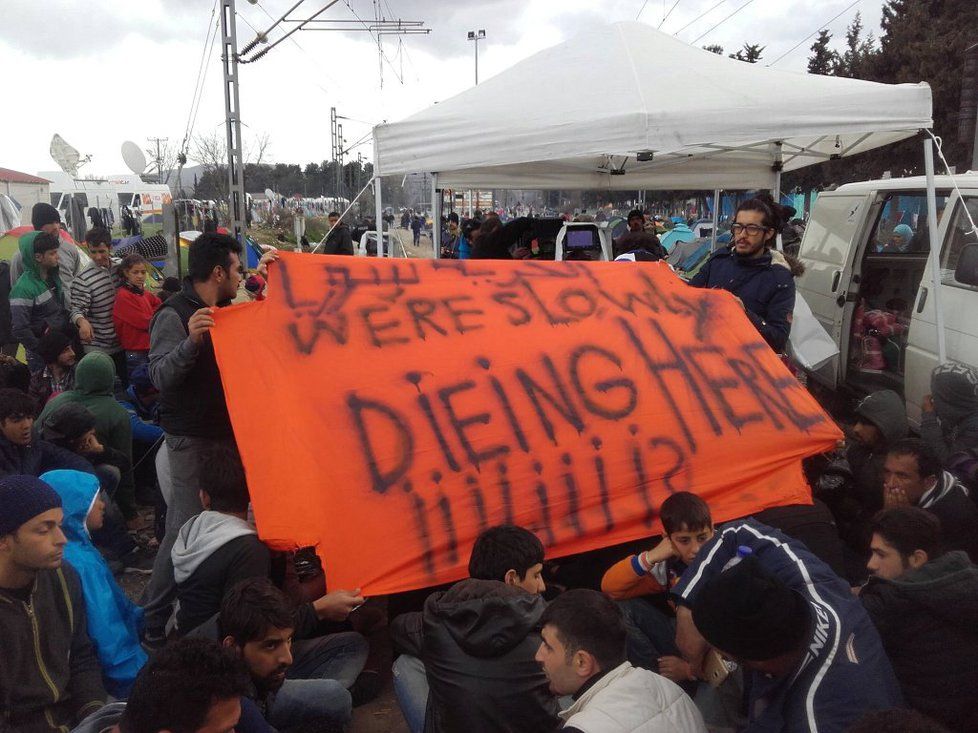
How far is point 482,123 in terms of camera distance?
565cm

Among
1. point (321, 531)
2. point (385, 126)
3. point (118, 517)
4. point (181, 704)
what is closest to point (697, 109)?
point (385, 126)

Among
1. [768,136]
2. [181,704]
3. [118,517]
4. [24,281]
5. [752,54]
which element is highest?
[752,54]

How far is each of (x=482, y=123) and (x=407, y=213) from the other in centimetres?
4420

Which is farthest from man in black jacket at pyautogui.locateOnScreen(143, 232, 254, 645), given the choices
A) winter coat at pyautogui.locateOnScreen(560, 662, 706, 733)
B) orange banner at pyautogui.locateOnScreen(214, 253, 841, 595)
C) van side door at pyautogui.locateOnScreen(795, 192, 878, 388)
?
van side door at pyautogui.locateOnScreen(795, 192, 878, 388)

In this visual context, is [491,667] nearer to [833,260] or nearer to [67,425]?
A: [67,425]

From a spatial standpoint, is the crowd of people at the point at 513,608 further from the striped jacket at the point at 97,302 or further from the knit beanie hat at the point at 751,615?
the striped jacket at the point at 97,302

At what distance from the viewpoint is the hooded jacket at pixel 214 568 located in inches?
114

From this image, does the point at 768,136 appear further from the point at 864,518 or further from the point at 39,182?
the point at 39,182

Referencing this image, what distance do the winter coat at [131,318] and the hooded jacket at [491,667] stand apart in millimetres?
4552

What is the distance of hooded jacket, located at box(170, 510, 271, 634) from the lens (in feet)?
9.52

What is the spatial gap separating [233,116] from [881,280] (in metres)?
11.0

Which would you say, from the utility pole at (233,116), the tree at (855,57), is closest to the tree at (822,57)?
the tree at (855,57)

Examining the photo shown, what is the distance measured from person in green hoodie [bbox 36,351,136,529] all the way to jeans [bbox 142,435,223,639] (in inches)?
53.9

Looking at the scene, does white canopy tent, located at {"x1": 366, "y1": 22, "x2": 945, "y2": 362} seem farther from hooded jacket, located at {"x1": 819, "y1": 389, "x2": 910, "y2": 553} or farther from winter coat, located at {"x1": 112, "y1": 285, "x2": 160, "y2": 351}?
winter coat, located at {"x1": 112, "y1": 285, "x2": 160, "y2": 351}
